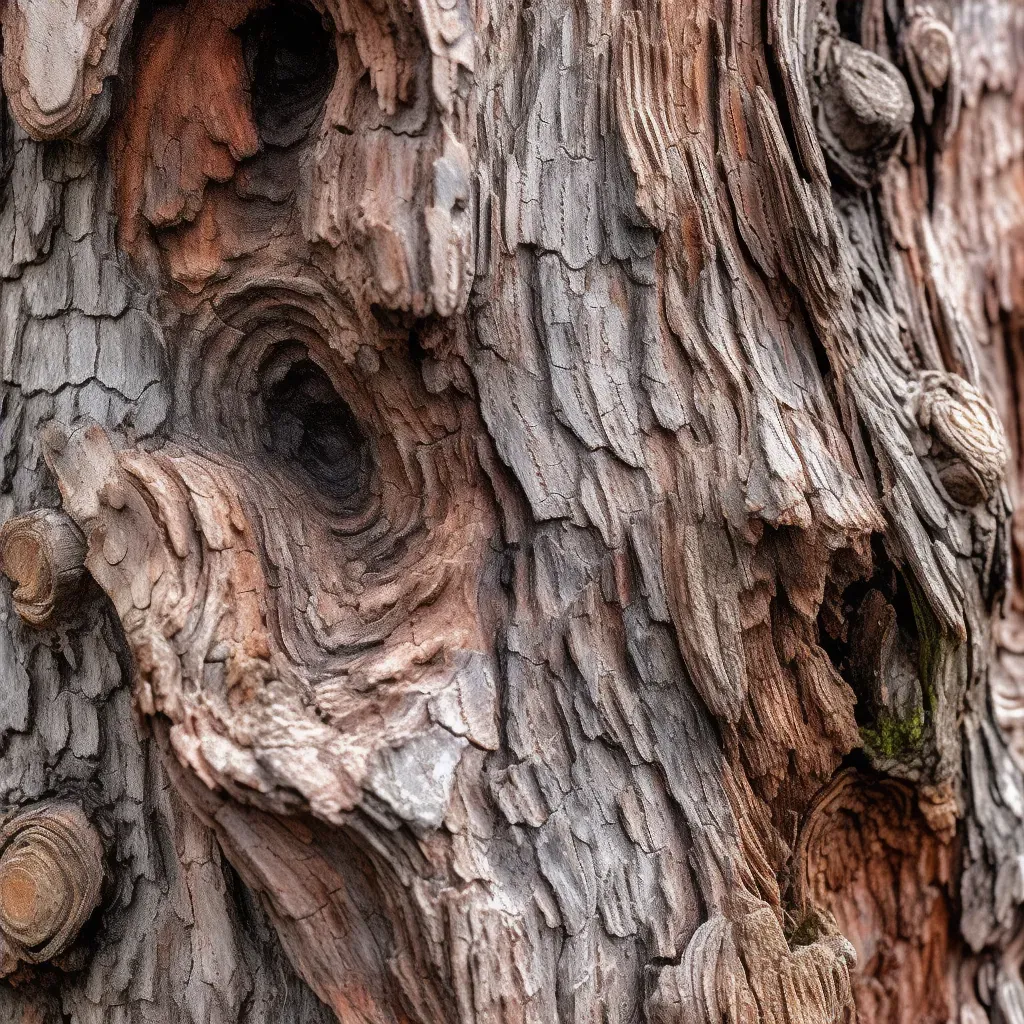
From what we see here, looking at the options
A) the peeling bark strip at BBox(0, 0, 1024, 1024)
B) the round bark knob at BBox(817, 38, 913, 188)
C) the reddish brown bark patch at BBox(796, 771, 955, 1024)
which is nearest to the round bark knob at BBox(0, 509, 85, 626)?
the peeling bark strip at BBox(0, 0, 1024, 1024)

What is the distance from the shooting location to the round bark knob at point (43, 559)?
5.01ft

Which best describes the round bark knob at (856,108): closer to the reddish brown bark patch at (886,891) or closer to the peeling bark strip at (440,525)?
the peeling bark strip at (440,525)

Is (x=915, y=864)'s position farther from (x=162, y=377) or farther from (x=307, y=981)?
(x=162, y=377)

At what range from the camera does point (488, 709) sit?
1449 mm

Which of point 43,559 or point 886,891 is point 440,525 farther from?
point 886,891

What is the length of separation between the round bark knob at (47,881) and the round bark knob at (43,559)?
307mm

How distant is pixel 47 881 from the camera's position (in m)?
1.50

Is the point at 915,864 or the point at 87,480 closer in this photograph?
the point at 87,480

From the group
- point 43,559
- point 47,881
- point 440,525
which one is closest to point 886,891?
point 440,525

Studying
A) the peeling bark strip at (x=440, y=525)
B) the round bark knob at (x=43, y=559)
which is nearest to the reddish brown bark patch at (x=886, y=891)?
the peeling bark strip at (x=440, y=525)

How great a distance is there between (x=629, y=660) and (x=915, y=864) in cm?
76

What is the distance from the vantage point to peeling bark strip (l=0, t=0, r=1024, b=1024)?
138cm

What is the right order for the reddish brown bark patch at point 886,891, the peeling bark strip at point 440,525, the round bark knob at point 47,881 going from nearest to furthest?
the peeling bark strip at point 440,525, the round bark knob at point 47,881, the reddish brown bark patch at point 886,891

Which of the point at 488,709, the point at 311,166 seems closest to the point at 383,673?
the point at 488,709
